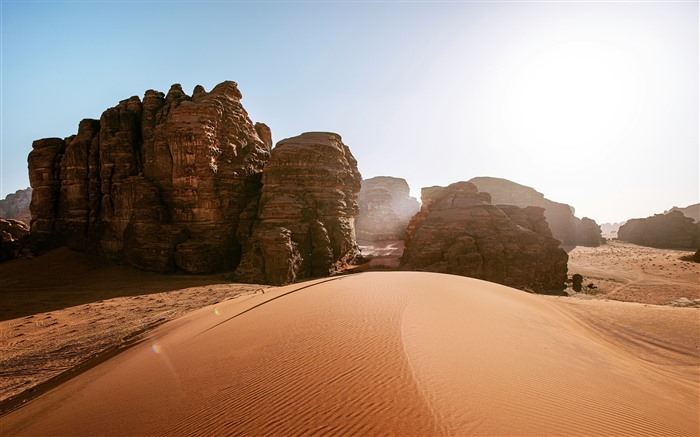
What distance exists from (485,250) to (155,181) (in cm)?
2364

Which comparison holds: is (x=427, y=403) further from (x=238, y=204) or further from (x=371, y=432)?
(x=238, y=204)

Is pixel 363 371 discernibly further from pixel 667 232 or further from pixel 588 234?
pixel 667 232

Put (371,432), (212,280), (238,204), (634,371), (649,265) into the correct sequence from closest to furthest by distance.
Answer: (371,432) → (634,371) → (212,280) → (238,204) → (649,265)

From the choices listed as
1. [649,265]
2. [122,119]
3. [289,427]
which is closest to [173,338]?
[289,427]

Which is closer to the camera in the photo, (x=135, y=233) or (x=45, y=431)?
(x=45, y=431)

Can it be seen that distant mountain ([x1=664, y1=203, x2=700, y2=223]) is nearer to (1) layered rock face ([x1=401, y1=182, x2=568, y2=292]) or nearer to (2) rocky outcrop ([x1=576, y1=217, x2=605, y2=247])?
(2) rocky outcrop ([x1=576, y1=217, x2=605, y2=247])

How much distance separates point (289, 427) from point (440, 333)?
2.84 meters

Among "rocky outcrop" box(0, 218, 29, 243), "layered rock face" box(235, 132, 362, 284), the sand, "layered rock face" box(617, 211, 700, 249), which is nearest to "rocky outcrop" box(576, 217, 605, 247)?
"layered rock face" box(617, 211, 700, 249)

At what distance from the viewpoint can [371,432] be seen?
6.91 ft

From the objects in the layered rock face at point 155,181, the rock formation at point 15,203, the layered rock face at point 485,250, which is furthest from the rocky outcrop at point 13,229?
the rock formation at point 15,203

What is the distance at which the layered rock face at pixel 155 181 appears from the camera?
19.2 meters

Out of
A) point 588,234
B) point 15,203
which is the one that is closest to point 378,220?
point 588,234

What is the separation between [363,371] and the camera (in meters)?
2.95

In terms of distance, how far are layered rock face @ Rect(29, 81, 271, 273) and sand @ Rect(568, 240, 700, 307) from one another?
2730 centimetres
